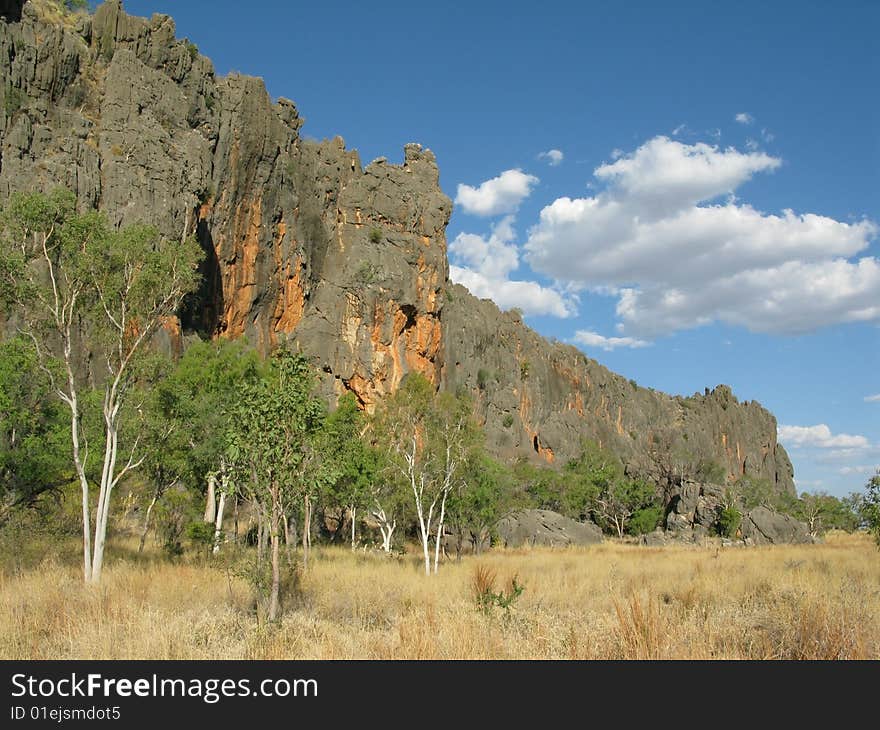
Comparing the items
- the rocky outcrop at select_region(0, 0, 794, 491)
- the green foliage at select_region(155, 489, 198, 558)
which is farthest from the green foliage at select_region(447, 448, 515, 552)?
the rocky outcrop at select_region(0, 0, 794, 491)

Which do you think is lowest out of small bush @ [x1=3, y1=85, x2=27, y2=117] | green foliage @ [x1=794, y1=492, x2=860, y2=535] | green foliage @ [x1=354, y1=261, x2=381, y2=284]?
green foliage @ [x1=794, y1=492, x2=860, y2=535]

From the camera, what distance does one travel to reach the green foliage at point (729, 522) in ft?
171

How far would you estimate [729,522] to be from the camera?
171 feet

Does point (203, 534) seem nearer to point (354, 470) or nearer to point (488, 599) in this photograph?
point (354, 470)

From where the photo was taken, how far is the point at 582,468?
87.5 metres

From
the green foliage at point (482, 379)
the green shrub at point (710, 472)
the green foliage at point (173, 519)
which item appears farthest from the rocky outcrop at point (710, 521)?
the green foliage at point (482, 379)

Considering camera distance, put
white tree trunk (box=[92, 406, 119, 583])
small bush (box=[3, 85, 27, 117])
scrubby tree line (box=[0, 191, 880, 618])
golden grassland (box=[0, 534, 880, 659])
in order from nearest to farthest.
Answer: golden grassland (box=[0, 534, 880, 659]), scrubby tree line (box=[0, 191, 880, 618]), white tree trunk (box=[92, 406, 119, 583]), small bush (box=[3, 85, 27, 117])

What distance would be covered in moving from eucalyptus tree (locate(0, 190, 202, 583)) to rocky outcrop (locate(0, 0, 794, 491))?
6.39 meters

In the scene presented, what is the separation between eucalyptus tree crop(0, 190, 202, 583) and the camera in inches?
612

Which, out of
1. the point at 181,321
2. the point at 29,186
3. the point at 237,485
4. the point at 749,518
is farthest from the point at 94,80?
the point at 749,518

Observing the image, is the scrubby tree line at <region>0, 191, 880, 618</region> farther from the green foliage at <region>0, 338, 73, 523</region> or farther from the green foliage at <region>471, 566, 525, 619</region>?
the green foliage at <region>471, 566, 525, 619</region>

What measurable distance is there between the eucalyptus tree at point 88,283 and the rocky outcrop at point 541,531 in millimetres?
33076

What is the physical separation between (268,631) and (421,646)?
9.22ft

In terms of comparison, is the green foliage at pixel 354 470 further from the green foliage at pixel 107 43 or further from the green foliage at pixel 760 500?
the green foliage at pixel 760 500
